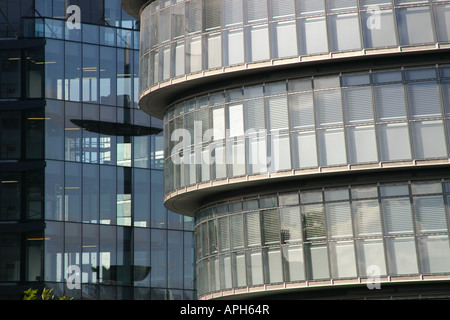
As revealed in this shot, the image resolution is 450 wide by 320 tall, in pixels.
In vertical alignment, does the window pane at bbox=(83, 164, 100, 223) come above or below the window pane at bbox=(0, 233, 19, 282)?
above

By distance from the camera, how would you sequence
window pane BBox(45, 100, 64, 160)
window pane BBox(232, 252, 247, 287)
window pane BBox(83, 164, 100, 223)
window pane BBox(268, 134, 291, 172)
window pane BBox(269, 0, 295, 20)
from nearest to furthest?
window pane BBox(268, 134, 291, 172) → window pane BBox(269, 0, 295, 20) → window pane BBox(232, 252, 247, 287) → window pane BBox(45, 100, 64, 160) → window pane BBox(83, 164, 100, 223)

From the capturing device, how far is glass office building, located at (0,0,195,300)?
54.4 m

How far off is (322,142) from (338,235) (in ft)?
12.2

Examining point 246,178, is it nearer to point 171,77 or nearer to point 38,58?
point 171,77

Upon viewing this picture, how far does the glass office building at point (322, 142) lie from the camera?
34500 mm

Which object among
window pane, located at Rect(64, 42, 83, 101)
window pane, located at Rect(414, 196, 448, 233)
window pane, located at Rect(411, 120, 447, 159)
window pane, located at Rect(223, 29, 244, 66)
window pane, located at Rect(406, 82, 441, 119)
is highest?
window pane, located at Rect(64, 42, 83, 101)

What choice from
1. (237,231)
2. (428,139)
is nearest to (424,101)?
(428,139)

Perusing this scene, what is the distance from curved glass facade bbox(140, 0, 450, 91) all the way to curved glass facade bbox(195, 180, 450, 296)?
572cm

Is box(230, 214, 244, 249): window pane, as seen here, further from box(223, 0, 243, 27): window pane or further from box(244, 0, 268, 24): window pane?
box(244, 0, 268, 24): window pane

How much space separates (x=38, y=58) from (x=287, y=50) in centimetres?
2509

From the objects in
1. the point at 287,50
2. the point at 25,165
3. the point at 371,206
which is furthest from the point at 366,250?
the point at 25,165

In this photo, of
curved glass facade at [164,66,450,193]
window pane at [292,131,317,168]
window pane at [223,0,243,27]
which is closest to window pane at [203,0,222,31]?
window pane at [223,0,243,27]

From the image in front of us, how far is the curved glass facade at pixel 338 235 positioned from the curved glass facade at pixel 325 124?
1.42m

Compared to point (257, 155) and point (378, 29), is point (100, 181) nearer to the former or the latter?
point (257, 155)
